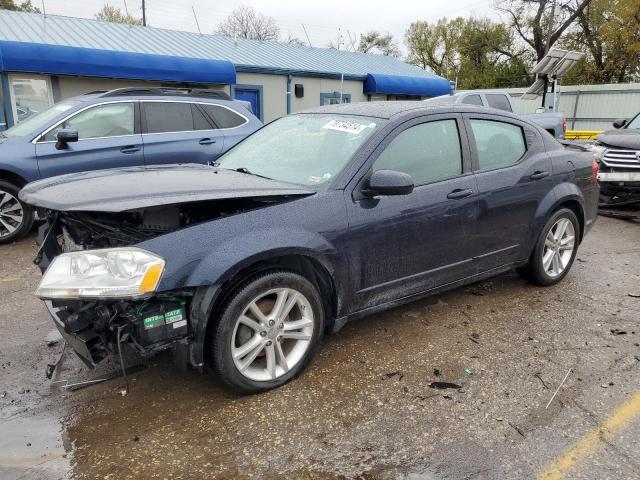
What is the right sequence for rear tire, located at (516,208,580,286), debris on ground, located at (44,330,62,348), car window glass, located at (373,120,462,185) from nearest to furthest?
1. car window glass, located at (373,120,462,185)
2. debris on ground, located at (44,330,62,348)
3. rear tire, located at (516,208,580,286)

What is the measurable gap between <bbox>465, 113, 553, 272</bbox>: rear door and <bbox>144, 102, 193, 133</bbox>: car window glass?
440cm

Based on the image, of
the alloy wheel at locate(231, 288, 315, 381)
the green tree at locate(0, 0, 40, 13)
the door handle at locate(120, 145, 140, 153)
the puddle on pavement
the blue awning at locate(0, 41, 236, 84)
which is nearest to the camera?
the puddle on pavement

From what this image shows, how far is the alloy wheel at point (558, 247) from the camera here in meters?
4.58

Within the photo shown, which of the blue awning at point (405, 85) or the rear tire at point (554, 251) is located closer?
the rear tire at point (554, 251)

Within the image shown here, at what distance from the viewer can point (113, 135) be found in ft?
21.2

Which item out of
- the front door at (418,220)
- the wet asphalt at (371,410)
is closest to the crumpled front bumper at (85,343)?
the wet asphalt at (371,410)

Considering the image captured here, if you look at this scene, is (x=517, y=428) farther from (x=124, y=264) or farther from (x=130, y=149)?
(x=130, y=149)

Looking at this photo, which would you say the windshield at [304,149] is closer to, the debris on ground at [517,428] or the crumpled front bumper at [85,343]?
the crumpled front bumper at [85,343]

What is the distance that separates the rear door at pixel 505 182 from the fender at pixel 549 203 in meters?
0.04

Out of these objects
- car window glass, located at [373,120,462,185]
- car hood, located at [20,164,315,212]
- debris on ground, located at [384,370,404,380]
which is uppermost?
car window glass, located at [373,120,462,185]

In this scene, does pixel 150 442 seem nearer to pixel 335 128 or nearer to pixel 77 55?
pixel 335 128

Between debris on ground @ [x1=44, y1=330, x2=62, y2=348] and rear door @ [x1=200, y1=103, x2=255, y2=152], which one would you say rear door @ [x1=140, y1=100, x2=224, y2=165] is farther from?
debris on ground @ [x1=44, y1=330, x2=62, y2=348]

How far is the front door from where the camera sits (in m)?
3.21

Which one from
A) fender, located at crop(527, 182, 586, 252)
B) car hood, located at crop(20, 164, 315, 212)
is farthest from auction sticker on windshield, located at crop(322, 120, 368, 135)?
fender, located at crop(527, 182, 586, 252)
